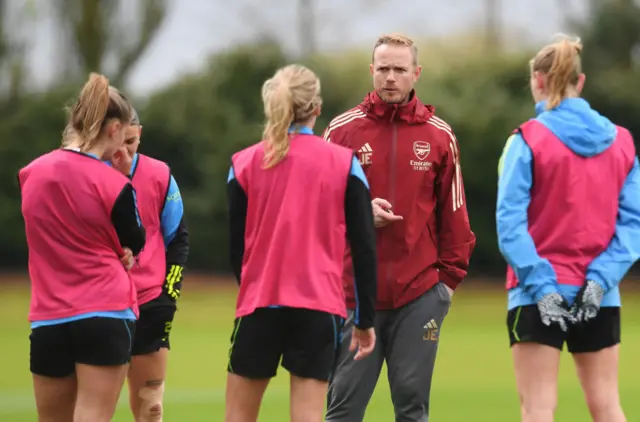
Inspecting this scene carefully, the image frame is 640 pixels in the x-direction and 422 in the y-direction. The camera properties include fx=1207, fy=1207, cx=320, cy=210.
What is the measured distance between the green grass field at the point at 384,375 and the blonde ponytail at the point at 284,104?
4.45 metres

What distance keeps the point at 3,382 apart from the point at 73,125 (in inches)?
272

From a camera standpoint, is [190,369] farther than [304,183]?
Yes

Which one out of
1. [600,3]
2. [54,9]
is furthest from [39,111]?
[600,3]

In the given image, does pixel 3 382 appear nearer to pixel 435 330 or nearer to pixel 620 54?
pixel 435 330

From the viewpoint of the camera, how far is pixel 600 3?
26.5m

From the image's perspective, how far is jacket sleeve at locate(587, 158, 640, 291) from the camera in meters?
5.50

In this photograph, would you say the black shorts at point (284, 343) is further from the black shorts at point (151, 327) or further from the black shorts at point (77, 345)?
the black shorts at point (151, 327)

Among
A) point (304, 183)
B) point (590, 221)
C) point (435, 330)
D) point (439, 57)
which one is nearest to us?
point (304, 183)

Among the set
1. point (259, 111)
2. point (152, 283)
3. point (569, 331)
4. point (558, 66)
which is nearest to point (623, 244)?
point (569, 331)

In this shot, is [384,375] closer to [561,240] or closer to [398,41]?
[398,41]

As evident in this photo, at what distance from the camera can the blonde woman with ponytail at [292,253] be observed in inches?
194

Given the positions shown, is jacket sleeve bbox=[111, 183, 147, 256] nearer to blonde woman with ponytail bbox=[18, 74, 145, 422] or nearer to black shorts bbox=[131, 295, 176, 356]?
blonde woman with ponytail bbox=[18, 74, 145, 422]

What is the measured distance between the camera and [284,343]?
500 cm

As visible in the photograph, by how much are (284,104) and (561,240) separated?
4.84ft
